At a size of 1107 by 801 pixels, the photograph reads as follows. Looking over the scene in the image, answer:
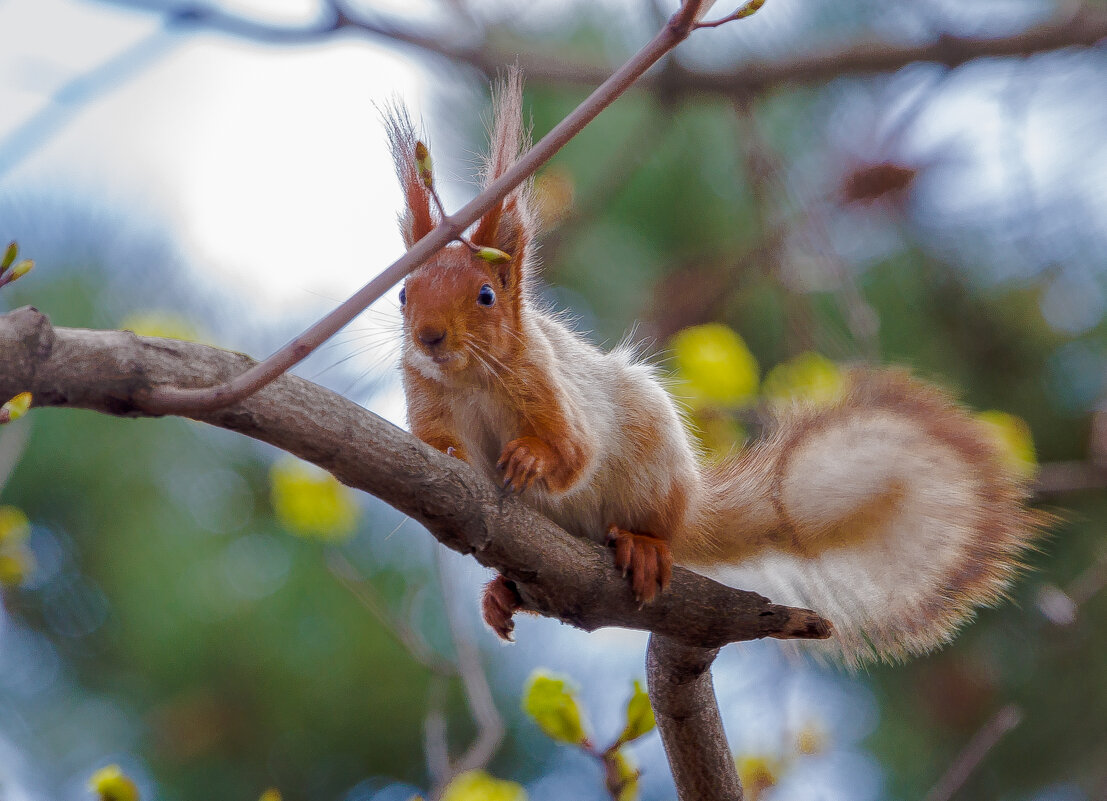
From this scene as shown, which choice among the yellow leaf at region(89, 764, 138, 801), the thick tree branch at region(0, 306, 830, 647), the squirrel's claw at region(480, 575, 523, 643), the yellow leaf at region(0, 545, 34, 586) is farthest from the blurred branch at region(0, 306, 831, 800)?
the yellow leaf at region(0, 545, 34, 586)

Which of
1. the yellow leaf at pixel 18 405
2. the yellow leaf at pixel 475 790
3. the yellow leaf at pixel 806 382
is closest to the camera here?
the yellow leaf at pixel 18 405

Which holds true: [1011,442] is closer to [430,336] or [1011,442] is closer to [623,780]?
[623,780]

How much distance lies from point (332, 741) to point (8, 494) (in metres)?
1.33

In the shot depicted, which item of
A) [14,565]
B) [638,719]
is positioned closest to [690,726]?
[638,719]

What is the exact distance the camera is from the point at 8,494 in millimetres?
3373

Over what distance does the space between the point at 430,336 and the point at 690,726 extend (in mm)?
714

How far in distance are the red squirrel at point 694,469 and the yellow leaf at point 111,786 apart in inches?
24.8

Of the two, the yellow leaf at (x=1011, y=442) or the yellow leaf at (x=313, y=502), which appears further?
the yellow leaf at (x=313, y=502)

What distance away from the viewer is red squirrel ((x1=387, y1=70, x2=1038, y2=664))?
5.34ft

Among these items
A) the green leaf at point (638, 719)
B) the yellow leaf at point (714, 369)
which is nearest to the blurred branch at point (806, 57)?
the yellow leaf at point (714, 369)

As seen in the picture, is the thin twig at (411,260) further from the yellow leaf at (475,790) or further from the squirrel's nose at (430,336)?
the yellow leaf at (475,790)

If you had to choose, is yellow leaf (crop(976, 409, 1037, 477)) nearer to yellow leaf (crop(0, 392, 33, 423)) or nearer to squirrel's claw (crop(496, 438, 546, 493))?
squirrel's claw (crop(496, 438, 546, 493))

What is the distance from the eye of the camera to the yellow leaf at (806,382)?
1.91 meters

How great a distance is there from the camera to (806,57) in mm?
2531
